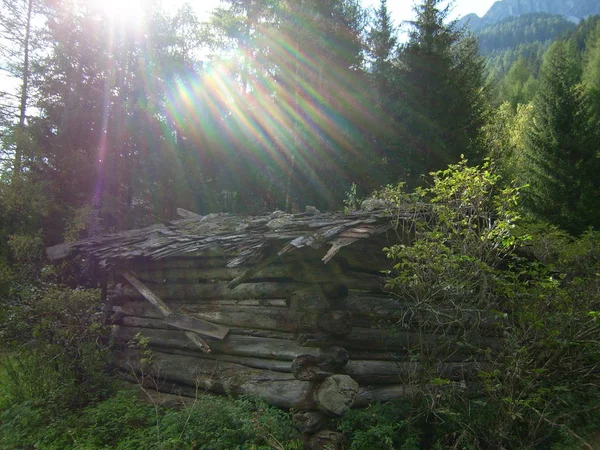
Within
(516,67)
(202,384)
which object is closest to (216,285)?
(202,384)

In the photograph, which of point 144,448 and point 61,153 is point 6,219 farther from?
point 144,448

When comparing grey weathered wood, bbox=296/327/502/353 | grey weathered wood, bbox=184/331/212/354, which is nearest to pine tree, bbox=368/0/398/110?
grey weathered wood, bbox=296/327/502/353

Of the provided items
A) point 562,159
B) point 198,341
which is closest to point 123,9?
point 198,341

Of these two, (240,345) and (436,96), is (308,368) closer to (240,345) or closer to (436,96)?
(240,345)

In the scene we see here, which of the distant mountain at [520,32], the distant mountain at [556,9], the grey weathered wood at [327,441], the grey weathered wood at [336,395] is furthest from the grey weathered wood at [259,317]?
the distant mountain at [556,9]

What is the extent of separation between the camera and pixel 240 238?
6.76 meters

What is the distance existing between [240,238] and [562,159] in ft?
57.1

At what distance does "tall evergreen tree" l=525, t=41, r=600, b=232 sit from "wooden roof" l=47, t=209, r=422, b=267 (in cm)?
1423

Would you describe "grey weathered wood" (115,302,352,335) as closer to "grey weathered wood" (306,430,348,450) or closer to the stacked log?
the stacked log

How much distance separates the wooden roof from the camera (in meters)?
5.34

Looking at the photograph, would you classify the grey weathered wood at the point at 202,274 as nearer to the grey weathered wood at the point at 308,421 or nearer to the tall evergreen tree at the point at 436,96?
the grey weathered wood at the point at 308,421

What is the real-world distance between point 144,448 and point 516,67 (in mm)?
51850

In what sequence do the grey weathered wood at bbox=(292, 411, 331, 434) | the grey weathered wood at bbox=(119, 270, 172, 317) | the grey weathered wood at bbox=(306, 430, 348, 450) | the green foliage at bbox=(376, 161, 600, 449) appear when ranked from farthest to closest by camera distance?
the grey weathered wood at bbox=(119, 270, 172, 317) < the grey weathered wood at bbox=(292, 411, 331, 434) < the grey weathered wood at bbox=(306, 430, 348, 450) < the green foliage at bbox=(376, 161, 600, 449)

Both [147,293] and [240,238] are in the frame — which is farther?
[147,293]
